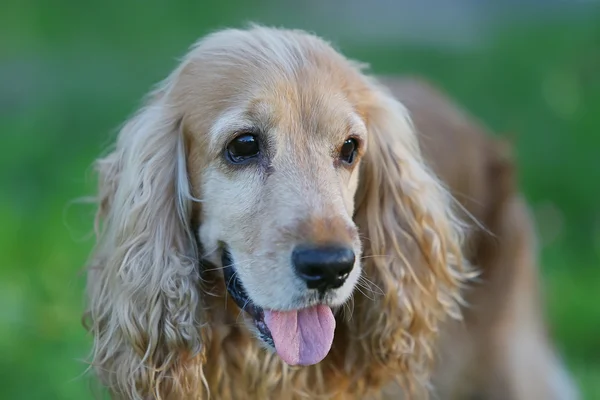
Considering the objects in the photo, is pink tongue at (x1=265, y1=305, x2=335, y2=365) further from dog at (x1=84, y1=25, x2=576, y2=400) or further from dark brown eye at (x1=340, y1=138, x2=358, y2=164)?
dark brown eye at (x1=340, y1=138, x2=358, y2=164)

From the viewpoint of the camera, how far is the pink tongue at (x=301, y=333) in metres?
2.95

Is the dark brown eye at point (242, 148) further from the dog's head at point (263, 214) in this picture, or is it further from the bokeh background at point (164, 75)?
the bokeh background at point (164, 75)

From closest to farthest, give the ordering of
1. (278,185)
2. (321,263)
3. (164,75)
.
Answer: (321,263), (278,185), (164,75)

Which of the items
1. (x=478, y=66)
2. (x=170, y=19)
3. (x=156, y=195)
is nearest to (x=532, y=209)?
(x=478, y=66)

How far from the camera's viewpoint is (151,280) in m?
3.13

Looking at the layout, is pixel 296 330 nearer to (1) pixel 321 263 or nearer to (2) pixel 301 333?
(2) pixel 301 333

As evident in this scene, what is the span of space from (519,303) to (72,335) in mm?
2328

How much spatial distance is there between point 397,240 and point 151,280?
0.97 m

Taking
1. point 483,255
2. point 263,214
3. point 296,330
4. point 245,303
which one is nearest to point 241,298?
point 245,303

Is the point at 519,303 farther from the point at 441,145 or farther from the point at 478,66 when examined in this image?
the point at 478,66

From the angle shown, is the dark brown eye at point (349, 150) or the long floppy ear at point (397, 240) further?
the long floppy ear at point (397, 240)

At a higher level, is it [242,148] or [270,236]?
[242,148]

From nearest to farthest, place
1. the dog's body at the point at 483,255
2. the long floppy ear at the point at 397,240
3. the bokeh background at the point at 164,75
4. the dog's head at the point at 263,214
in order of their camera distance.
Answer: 1. the dog's head at the point at 263,214
2. the long floppy ear at the point at 397,240
3. the dog's body at the point at 483,255
4. the bokeh background at the point at 164,75

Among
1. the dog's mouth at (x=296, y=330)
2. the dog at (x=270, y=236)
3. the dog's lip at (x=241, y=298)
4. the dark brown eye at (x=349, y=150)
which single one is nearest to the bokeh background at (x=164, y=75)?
the dog at (x=270, y=236)
